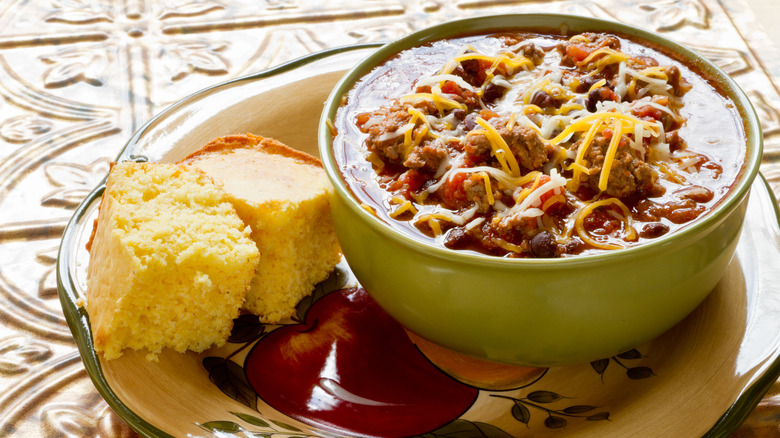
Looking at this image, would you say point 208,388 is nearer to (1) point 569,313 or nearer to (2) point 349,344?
(2) point 349,344

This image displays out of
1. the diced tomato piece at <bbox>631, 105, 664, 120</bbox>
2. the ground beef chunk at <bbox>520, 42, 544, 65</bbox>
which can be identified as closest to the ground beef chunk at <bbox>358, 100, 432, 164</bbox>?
the ground beef chunk at <bbox>520, 42, 544, 65</bbox>

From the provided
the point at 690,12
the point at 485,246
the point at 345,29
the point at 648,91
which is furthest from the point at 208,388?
the point at 690,12

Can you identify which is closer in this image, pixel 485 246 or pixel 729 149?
pixel 485 246

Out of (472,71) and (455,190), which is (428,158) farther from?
(472,71)

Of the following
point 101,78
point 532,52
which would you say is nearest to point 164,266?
point 532,52

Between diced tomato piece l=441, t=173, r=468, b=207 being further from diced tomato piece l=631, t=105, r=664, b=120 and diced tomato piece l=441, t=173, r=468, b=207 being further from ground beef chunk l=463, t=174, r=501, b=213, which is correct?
diced tomato piece l=631, t=105, r=664, b=120
